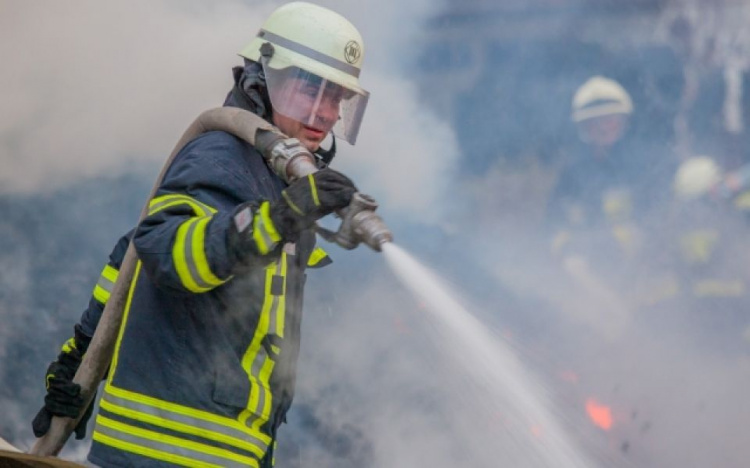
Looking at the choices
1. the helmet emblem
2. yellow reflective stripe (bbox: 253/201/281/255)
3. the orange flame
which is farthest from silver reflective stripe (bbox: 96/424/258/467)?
the orange flame

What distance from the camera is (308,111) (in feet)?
8.87

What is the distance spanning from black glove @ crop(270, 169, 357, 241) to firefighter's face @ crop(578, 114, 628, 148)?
6.76ft

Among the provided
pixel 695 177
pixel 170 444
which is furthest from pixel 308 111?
pixel 695 177

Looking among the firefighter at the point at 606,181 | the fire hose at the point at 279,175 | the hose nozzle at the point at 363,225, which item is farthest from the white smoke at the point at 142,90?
the hose nozzle at the point at 363,225

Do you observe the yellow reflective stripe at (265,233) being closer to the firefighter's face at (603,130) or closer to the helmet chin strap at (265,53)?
the helmet chin strap at (265,53)

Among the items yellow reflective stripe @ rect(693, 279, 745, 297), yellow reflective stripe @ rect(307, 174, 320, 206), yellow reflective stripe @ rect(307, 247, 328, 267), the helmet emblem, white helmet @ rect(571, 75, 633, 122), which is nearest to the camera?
yellow reflective stripe @ rect(307, 174, 320, 206)

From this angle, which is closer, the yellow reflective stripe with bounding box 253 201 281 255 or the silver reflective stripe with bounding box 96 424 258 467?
the yellow reflective stripe with bounding box 253 201 281 255

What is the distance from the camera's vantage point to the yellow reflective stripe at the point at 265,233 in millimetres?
2082

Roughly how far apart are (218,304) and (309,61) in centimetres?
75

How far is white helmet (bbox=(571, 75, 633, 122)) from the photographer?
3.84 m

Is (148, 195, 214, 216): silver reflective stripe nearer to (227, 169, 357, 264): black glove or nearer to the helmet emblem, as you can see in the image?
(227, 169, 357, 264): black glove

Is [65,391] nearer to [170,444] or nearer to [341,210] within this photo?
[170,444]

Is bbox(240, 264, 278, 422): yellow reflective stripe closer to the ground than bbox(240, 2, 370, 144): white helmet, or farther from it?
closer to the ground

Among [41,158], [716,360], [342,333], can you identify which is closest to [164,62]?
[41,158]
